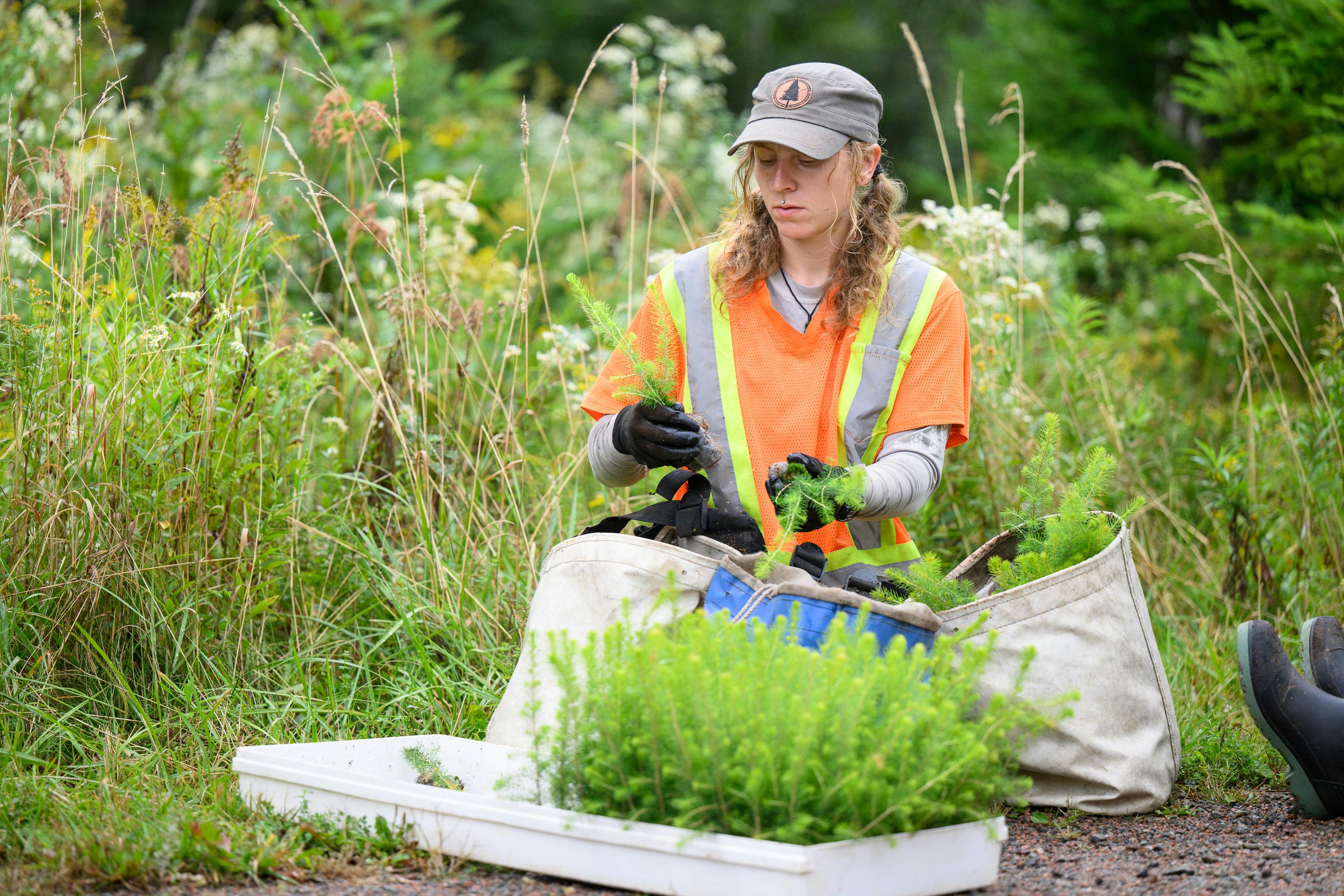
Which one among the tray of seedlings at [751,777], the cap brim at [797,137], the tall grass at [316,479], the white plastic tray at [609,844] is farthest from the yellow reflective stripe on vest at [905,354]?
the white plastic tray at [609,844]

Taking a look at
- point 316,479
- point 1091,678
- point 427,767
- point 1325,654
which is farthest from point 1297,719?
point 316,479

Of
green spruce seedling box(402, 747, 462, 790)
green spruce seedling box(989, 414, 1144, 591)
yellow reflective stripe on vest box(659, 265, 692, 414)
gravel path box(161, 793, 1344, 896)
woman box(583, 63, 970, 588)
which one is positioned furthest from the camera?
yellow reflective stripe on vest box(659, 265, 692, 414)

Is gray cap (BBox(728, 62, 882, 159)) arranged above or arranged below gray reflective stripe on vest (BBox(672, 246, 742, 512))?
above

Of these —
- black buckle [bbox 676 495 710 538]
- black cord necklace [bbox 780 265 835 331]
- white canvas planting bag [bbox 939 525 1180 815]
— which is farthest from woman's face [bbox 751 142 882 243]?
white canvas planting bag [bbox 939 525 1180 815]

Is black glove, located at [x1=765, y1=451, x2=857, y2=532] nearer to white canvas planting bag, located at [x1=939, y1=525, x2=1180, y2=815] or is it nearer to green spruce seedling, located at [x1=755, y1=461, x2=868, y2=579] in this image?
green spruce seedling, located at [x1=755, y1=461, x2=868, y2=579]

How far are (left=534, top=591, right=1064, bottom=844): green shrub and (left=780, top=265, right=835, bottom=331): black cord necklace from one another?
92cm

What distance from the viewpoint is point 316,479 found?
3.26 m

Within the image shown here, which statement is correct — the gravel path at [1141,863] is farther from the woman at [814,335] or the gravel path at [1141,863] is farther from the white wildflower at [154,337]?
the white wildflower at [154,337]

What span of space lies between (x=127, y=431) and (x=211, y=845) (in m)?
1.13

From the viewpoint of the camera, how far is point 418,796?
6.81ft

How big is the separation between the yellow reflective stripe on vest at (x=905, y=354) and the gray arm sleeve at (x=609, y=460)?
61 mm

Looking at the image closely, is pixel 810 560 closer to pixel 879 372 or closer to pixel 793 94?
pixel 879 372

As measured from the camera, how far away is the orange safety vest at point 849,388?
262 centimetres

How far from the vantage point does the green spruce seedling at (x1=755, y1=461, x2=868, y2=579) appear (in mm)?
2264
